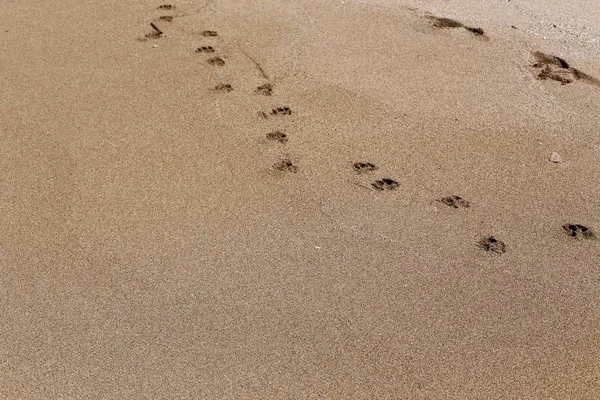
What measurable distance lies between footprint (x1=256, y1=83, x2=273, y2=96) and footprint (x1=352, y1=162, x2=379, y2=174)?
0.80 metres

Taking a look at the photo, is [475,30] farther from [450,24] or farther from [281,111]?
[281,111]

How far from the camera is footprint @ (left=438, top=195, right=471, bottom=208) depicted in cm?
392

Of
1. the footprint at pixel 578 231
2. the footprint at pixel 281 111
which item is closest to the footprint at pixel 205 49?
the footprint at pixel 281 111

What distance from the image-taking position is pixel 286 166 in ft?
13.6

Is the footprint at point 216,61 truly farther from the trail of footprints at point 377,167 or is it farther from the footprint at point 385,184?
the footprint at point 385,184

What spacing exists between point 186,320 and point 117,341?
27 centimetres

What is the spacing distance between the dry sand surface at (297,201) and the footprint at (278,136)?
0.02 m

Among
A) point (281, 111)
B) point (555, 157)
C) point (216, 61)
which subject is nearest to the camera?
point (555, 157)

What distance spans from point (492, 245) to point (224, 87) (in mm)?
1830

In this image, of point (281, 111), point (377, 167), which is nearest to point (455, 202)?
point (377, 167)

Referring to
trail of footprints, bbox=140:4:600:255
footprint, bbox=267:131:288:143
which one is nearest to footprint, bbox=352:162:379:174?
trail of footprints, bbox=140:4:600:255

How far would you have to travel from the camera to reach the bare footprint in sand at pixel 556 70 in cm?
499

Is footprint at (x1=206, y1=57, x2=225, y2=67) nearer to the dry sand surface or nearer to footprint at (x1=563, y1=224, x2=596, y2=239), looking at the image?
the dry sand surface

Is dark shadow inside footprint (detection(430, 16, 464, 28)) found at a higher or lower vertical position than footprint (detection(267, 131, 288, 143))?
higher
